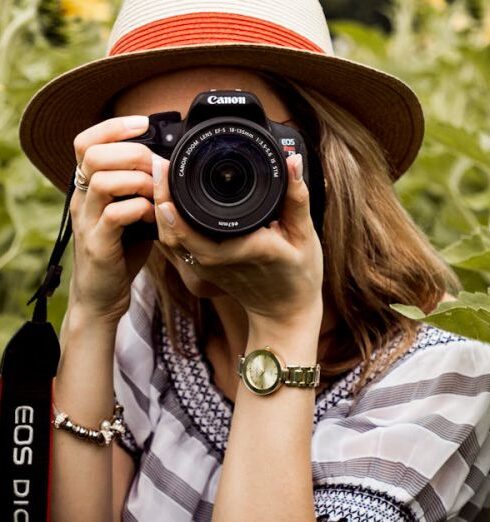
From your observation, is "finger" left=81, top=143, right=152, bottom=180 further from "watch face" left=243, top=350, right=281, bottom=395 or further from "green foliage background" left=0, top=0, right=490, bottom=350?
"green foliage background" left=0, top=0, right=490, bottom=350

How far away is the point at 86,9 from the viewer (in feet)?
10.5

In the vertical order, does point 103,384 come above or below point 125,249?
below

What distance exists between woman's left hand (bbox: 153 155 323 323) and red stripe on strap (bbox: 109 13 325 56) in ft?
0.86

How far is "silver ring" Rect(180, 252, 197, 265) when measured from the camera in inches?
62.0

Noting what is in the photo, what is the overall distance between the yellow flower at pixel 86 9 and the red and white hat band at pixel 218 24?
4.54ft

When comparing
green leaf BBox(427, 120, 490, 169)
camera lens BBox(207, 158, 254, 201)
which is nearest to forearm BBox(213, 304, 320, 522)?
camera lens BBox(207, 158, 254, 201)

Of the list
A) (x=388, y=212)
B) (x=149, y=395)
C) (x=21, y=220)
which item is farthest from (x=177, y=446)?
(x=21, y=220)

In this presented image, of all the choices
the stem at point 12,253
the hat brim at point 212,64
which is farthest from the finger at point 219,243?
the stem at point 12,253

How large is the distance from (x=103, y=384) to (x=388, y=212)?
55 centimetres

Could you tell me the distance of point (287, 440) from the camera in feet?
5.30

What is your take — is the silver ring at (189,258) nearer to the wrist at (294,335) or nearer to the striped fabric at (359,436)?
the wrist at (294,335)

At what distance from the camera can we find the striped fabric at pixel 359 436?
1.71 meters

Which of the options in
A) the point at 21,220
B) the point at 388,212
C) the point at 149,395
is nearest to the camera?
the point at 388,212

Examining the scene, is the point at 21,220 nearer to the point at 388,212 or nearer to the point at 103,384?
the point at 103,384
